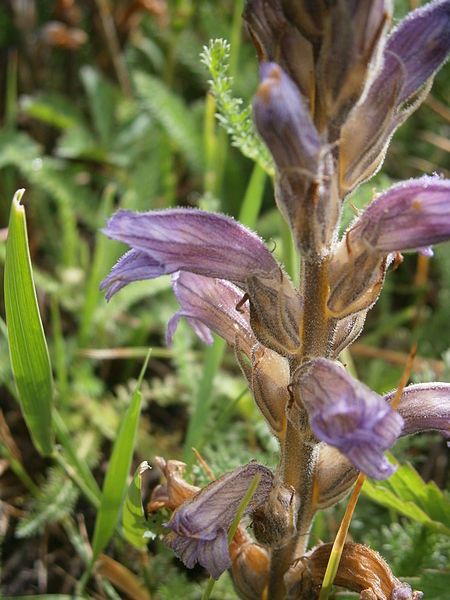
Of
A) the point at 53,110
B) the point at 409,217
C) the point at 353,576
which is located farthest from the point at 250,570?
the point at 53,110

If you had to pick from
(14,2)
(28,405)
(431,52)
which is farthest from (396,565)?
(14,2)

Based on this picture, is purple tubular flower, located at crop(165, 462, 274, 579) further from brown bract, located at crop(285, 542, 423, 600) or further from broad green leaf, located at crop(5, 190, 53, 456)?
broad green leaf, located at crop(5, 190, 53, 456)

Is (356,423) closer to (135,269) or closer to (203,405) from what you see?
(135,269)

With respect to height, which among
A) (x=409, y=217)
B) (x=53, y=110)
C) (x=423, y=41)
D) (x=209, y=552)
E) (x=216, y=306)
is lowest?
(x=209, y=552)

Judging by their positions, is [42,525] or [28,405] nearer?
[28,405]

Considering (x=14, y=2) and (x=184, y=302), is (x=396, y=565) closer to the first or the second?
(x=184, y=302)

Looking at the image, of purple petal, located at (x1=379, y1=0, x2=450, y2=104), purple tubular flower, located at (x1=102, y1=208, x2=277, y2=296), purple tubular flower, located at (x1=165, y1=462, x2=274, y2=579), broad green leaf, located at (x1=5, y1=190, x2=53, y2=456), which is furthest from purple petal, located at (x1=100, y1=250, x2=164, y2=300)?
purple petal, located at (x1=379, y1=0, x2=450, y2=104)
